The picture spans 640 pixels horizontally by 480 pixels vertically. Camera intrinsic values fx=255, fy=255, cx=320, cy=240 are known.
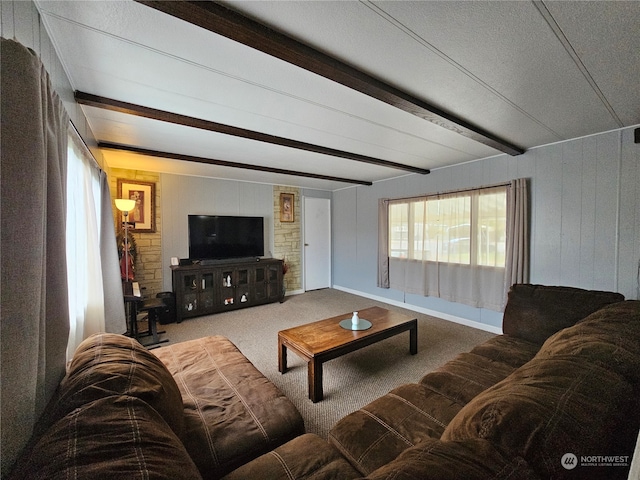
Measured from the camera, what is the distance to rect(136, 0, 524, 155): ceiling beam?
40.5 inches

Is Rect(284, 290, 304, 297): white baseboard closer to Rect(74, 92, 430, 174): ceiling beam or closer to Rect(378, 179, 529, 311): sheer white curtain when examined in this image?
Rect(378, 179, 529, 311): sheer white curtain

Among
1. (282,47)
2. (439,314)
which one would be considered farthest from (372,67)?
(439,314)

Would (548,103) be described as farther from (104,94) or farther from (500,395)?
(104,94)

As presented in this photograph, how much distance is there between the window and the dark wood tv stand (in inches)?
90.7

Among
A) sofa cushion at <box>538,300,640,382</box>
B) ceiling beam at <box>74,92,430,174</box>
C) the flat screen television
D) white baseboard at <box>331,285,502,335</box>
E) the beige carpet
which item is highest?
ceiling beam at <box>74,92,430,174</box>

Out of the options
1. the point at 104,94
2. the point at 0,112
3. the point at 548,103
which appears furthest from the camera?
the point at 548,103

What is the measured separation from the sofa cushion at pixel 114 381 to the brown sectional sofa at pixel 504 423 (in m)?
0.39

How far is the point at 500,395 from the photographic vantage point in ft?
2.64

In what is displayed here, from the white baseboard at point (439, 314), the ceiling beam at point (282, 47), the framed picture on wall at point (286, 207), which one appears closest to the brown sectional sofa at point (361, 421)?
the ceiling beam at point (282, 47)

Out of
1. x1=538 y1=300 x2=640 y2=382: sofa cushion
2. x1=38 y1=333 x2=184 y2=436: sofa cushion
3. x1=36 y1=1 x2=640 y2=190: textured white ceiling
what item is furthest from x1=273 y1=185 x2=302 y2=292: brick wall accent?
x1=538 y1=300 x2=640 y2=382: sofa cushion

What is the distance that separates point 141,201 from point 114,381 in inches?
147

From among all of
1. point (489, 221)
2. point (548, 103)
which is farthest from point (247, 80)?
point (489, 221)

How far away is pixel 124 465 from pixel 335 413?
5.21 feet

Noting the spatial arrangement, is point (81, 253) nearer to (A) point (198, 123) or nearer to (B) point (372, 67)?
(A) point (198, 123)
